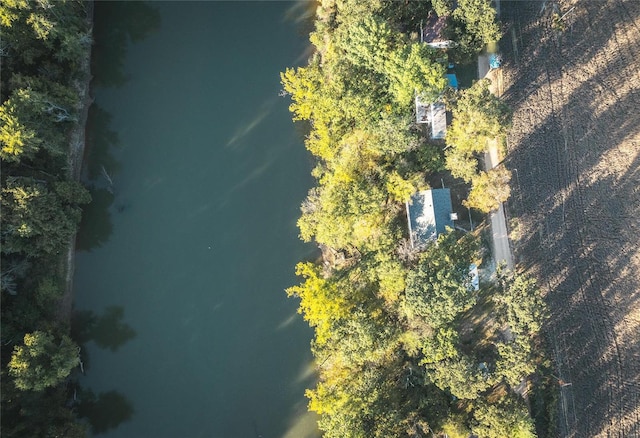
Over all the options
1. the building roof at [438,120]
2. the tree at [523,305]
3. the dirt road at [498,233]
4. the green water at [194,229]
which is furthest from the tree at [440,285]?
the green water at [194,229]

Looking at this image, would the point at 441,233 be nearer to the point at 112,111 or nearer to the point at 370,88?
the point at 370,88

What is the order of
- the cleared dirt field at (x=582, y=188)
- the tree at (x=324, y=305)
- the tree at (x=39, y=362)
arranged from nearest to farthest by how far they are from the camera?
the tree at (x=39, y=362) → the tree at (x=324, y=305) → the cleared dirt field at (x=582, y=188)

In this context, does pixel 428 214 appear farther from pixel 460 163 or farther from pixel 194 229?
pixel 194 229

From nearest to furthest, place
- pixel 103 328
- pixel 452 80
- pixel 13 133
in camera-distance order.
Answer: pixel 13 133, pixel 452 80, pixel 103 328

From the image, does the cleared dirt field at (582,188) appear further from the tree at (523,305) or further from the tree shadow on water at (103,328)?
the tree shadow on water at (103,328)

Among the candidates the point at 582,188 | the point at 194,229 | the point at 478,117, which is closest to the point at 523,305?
the point at 582,188

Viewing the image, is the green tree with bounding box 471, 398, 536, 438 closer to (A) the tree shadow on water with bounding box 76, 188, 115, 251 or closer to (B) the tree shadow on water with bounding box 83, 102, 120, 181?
(A) the tree shadow on water with bounding box 76, 188, 115, 251

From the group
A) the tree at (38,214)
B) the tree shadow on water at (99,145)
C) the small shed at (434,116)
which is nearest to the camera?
the tree at (38,214)
